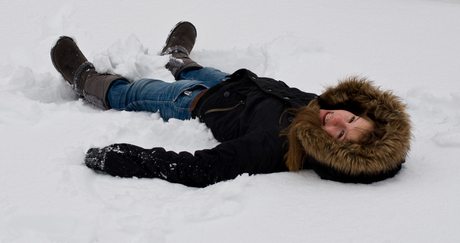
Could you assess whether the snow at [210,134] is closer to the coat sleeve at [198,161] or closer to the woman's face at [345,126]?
the coat sleeve at [198,161]

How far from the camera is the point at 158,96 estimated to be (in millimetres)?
2307

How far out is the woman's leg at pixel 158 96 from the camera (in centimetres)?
224

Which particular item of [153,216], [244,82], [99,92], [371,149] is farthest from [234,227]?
[99,92]

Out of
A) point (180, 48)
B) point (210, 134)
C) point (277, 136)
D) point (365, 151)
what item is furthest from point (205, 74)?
point (365, 151)

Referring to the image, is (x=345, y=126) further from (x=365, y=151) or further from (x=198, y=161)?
(x=198, y=161)

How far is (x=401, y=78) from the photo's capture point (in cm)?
254

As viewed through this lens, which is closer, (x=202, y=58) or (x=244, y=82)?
(x=244, y=82)

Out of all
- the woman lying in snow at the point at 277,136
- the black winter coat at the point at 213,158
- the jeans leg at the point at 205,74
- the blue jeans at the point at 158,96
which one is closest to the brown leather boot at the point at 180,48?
the jeans leg at the point at 205,74

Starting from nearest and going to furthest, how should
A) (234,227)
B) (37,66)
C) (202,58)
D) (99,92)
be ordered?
(234,227) < (99,92) < (37,66) < (202,58)

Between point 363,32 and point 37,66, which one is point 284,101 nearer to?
point 363,32

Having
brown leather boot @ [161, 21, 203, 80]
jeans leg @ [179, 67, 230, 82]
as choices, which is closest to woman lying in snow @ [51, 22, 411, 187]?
jeans leg @ [179, 67, 230, 82]

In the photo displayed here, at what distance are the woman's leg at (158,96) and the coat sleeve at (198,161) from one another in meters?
0.62

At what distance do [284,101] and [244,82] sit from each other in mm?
348

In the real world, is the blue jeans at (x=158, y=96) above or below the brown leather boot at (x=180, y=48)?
below
